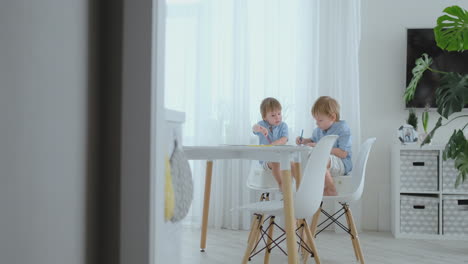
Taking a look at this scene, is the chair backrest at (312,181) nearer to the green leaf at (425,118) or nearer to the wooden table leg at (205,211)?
the wooden table leg at (205,211)

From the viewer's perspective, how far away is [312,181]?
2.61 metres

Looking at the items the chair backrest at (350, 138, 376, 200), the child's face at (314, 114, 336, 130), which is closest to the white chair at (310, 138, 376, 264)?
the chair backrest at (350, 138, 376, 200)

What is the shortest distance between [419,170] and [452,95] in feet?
2.38

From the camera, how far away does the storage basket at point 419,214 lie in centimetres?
413

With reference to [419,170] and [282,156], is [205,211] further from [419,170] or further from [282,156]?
[419,170]

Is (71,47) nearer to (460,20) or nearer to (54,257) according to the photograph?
(54,257)

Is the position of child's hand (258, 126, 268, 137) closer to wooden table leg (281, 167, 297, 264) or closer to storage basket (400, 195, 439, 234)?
storage basket (400, 195, 439, 234)

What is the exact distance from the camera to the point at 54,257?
0.68 metres

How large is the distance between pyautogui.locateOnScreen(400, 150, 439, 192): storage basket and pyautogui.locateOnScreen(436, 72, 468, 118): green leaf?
476 mm

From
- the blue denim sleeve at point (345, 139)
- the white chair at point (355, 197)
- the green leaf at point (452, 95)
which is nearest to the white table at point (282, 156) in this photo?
the white chair at point (355, 197)

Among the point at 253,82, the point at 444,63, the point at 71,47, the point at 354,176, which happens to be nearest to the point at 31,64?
the point at 71,47

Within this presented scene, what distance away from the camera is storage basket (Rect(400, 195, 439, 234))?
413cm

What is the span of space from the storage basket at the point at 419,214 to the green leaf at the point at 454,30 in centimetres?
113

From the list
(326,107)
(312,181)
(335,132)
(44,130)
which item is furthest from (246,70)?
(44,130)
